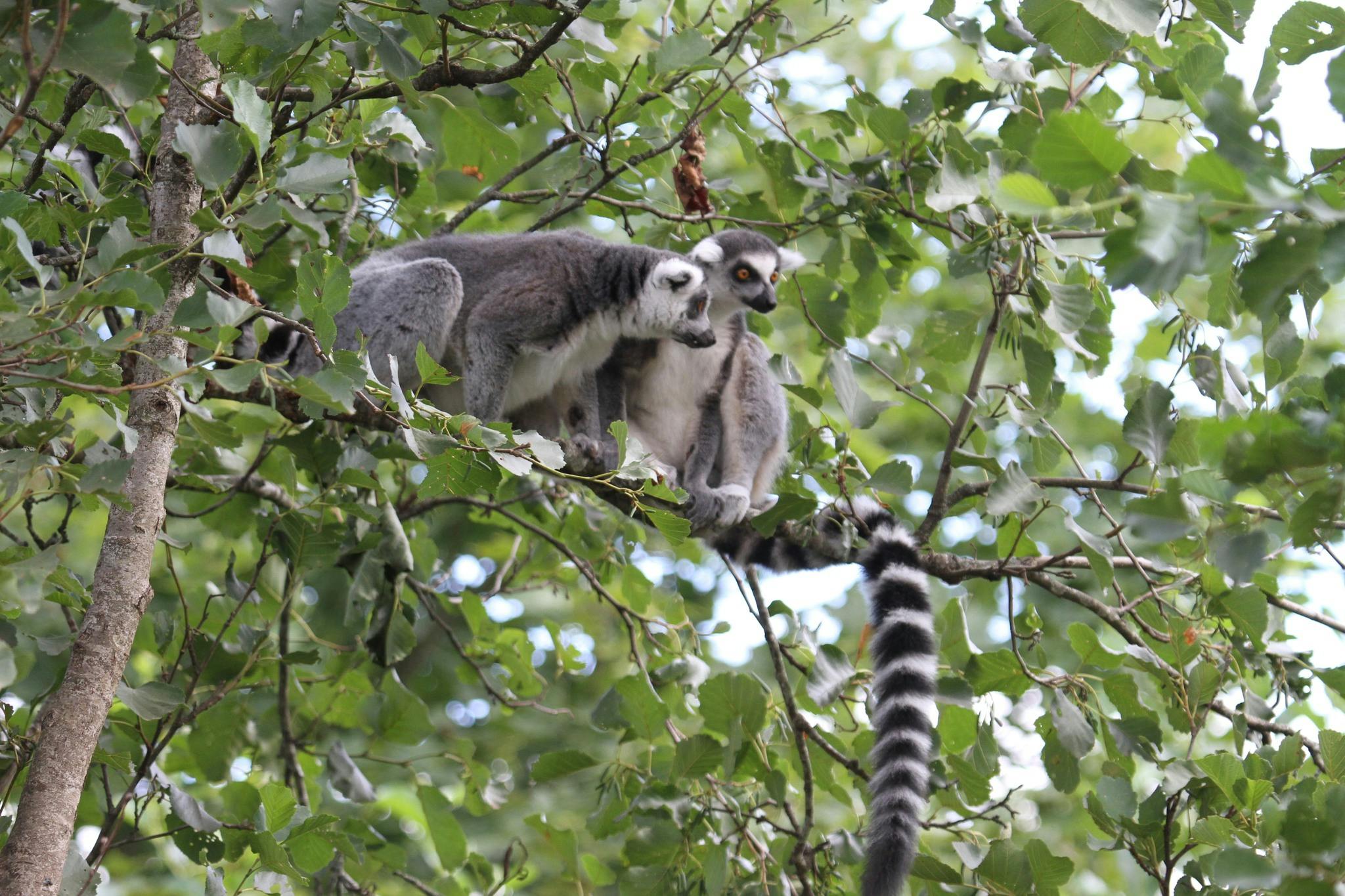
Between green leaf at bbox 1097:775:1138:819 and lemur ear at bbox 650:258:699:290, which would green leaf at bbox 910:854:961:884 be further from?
lemur ear at bbox 650:258:699:290

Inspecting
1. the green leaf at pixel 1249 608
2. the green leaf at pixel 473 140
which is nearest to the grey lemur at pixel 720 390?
the green leaf at pixel 473 140

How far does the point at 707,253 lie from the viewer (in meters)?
4.75

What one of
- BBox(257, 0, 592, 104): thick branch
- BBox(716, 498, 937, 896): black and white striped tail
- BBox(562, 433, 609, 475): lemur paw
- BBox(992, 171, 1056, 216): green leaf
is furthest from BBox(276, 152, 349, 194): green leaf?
BBox(562, 433, 609, 475): lemur paw

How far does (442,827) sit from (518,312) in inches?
78.3

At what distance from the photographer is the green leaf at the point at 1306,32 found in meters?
2.22

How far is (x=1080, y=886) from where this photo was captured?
378 inches

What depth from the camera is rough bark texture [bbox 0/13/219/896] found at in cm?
213

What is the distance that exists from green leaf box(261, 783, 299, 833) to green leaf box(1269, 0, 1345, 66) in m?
2.82

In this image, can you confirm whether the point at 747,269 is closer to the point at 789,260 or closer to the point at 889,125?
the point at 789,260

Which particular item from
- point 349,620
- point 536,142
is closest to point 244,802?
point 349,620

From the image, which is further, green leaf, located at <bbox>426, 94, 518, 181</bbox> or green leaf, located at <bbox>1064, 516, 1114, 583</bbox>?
green leaf, located at <bbox>426, 94, 518, 181</bbox>

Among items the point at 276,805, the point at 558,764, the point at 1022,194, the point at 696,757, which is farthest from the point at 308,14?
the point at 558,764

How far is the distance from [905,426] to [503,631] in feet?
26.0

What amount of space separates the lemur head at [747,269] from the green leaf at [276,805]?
2.90 meters
